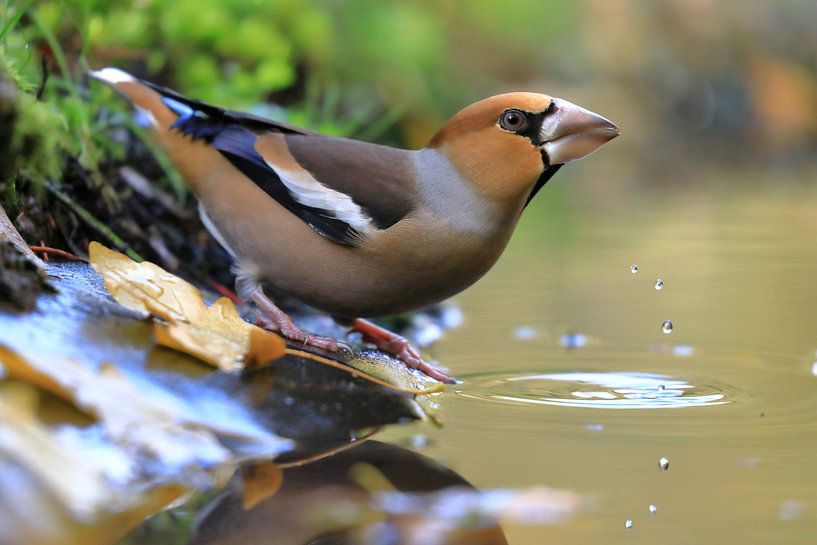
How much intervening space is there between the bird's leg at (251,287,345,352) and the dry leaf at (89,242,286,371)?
494 millimetres

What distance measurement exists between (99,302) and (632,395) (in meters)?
1.57

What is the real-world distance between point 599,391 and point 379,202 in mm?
906

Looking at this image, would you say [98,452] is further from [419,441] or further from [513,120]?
[513,120]

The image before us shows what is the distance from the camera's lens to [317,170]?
3.68 m

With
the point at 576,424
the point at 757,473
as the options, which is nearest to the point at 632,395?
the point at 576,424

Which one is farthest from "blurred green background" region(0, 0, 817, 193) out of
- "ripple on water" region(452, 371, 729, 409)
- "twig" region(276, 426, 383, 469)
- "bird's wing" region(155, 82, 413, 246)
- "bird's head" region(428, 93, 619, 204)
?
"twig" region(276, 426, 383, 469)

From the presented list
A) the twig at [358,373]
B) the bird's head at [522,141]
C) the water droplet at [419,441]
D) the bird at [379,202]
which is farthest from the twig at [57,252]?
the water droplet at [419,441]

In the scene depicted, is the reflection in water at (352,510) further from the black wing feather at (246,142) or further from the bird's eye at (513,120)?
the bird's eye at (513,120)

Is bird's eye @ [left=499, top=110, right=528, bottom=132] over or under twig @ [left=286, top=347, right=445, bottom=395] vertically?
over

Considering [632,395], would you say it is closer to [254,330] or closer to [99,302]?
[254,330]

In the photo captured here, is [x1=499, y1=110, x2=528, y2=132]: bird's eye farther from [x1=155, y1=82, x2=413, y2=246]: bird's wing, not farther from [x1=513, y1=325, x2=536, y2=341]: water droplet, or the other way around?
[x1=513, y1=325, x2=536, y2=341]: water droplet

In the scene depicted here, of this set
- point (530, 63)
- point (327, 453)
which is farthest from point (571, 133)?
point (530, 63)

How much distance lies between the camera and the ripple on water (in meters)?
3.20

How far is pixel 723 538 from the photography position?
80.7 inches
